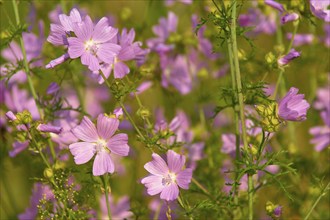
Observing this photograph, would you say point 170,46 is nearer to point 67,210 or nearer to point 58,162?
point 58,162

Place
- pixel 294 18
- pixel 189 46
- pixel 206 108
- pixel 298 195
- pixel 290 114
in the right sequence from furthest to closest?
pixel 206 108, pixel 189 46, pixel 298 195, pixel 294 18, pixel 290 114

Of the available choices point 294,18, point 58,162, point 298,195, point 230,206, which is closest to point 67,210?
point 58,162

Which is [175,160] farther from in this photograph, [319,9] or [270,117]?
[319,9]

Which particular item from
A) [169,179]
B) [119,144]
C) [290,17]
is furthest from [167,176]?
[290,17]

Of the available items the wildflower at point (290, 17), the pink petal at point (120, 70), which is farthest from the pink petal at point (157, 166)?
the wildflower at point (290, 17)

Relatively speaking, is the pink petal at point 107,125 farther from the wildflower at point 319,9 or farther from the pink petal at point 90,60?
the wildflower at point 319,9

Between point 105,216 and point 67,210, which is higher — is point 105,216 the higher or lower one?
the lower one

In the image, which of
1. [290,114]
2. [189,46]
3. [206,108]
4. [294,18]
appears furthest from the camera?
[206,108]
